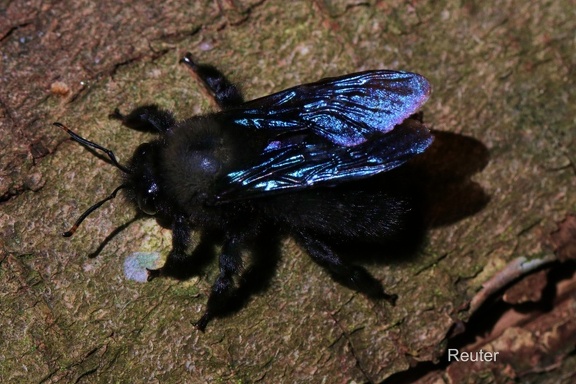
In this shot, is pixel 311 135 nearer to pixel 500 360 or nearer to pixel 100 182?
pixel 100 182

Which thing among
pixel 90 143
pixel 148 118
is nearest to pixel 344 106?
pixel 148 118

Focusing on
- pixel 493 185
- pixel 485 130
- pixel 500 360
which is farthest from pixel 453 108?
pixel 500 360

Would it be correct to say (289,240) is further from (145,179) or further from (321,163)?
(145,179)

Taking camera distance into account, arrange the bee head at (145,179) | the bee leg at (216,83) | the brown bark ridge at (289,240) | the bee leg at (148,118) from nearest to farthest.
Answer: the brown bark ridge at (289,240)
the bee head at (145,179)
the bee leg at (148,118)
the bee leg at (216,83)

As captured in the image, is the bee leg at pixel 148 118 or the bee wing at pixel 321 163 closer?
the bee wing at pixel 321 163

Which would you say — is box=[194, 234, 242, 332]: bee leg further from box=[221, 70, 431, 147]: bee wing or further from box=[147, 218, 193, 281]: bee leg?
box=[221, 70, 431, 147]: bee wing

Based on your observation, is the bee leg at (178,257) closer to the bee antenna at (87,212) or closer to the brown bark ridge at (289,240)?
the brown bark ridge at (289,240)

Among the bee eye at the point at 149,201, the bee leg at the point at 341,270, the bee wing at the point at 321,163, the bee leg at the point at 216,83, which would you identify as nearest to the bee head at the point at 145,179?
the bee eye at the point at 149,201
